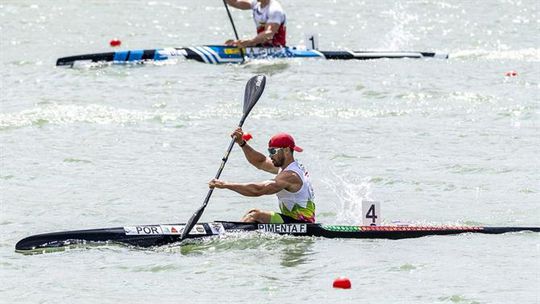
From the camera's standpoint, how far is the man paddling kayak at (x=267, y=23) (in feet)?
74.8

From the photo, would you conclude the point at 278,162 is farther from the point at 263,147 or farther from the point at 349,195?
the point at 263,147

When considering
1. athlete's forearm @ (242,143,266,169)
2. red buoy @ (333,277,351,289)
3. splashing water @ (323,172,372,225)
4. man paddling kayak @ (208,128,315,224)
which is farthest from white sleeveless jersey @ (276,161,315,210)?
red buoy @ (333,277,351,289)

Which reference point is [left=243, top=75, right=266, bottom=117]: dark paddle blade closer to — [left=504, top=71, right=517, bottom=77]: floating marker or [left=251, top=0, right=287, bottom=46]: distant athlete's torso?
[left=251, top=0, right=287, bottom=46]: distant athlete's torso

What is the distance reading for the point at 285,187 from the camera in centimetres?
1299

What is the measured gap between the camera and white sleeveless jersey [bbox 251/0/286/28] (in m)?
22.8

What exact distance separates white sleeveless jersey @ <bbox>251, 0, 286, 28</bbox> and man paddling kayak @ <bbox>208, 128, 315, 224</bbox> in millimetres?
9786

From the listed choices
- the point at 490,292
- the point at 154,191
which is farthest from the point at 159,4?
the point at 490,292

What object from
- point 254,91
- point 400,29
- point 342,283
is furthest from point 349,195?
point 400,29

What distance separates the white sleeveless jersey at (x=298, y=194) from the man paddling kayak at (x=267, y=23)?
32.8 ft

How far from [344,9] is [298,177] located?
738 inches

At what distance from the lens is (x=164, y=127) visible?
62.3ft

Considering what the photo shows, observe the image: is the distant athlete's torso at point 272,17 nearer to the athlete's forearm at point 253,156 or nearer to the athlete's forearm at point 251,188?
the athlete's forearm at point 253,156

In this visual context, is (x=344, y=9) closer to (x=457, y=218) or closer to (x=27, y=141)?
(x=27, y=141)

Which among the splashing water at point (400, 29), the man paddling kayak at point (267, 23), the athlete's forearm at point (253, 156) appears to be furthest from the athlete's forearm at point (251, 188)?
the splashing water at point (400, 29)
